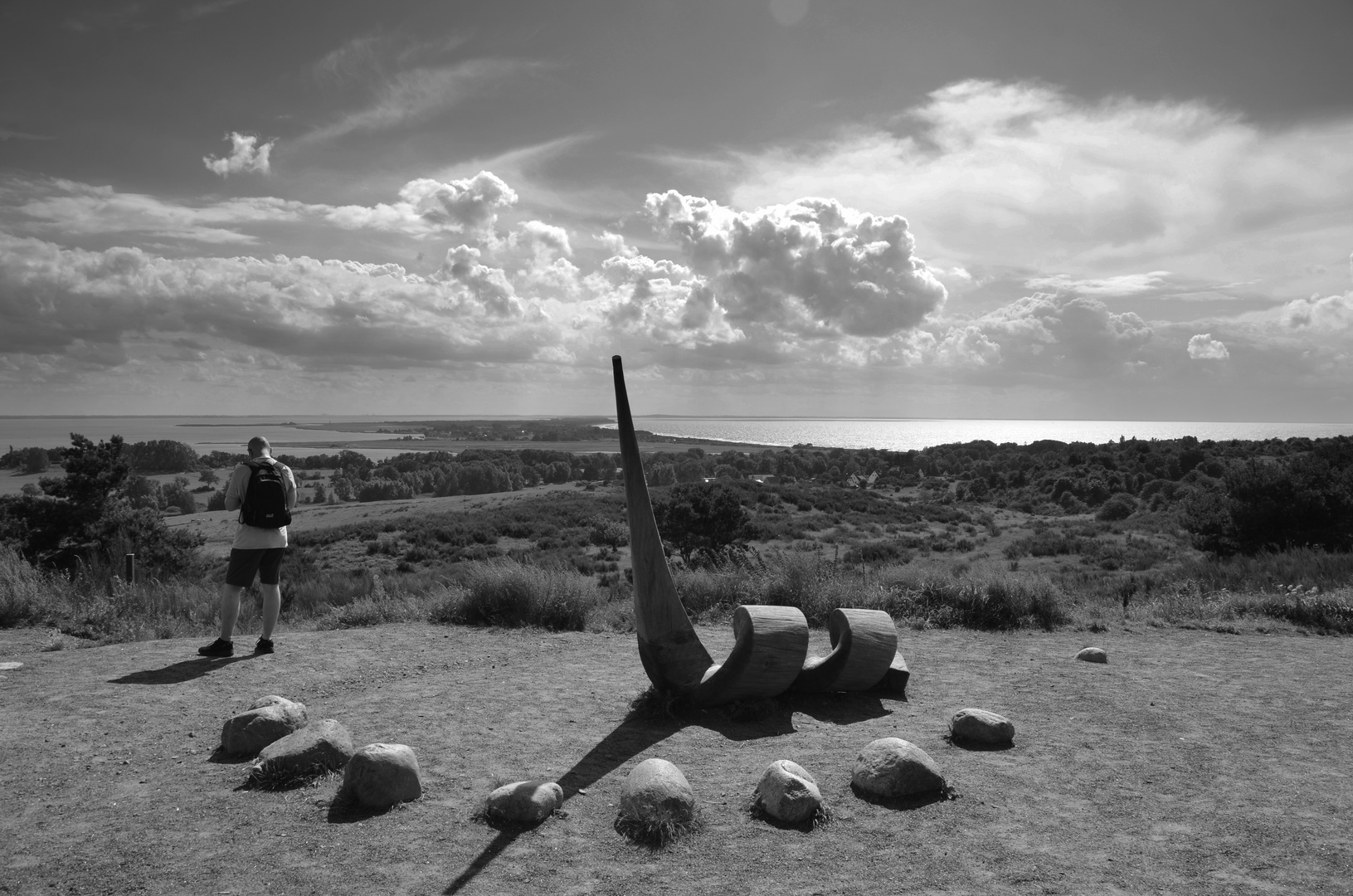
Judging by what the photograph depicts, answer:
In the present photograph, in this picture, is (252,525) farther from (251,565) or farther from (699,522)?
(699,522)

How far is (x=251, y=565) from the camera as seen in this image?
24.2 feet

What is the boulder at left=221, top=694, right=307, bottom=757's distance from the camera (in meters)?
5.03

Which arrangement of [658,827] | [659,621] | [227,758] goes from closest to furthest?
1. [658,827]
2. [227,758]
3. [659,621]

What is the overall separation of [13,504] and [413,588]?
62.3 ft

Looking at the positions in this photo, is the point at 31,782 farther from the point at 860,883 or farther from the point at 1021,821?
the point at 1021,821

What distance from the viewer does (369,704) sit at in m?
6.11

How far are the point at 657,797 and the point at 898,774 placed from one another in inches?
53.7

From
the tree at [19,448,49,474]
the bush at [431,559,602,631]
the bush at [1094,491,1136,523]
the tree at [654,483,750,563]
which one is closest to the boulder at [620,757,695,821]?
the bush at [431,559,602,631]

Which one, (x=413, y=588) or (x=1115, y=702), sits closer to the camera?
(x=1115, y=702)

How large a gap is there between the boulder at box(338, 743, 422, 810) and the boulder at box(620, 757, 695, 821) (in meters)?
1.15

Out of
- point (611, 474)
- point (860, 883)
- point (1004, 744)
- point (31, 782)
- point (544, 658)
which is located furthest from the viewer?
point (611, 474)

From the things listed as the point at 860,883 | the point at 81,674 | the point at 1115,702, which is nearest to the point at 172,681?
the point at 81,674

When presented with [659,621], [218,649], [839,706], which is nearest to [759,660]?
[659,621]

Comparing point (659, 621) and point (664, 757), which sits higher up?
point (659, 621)
